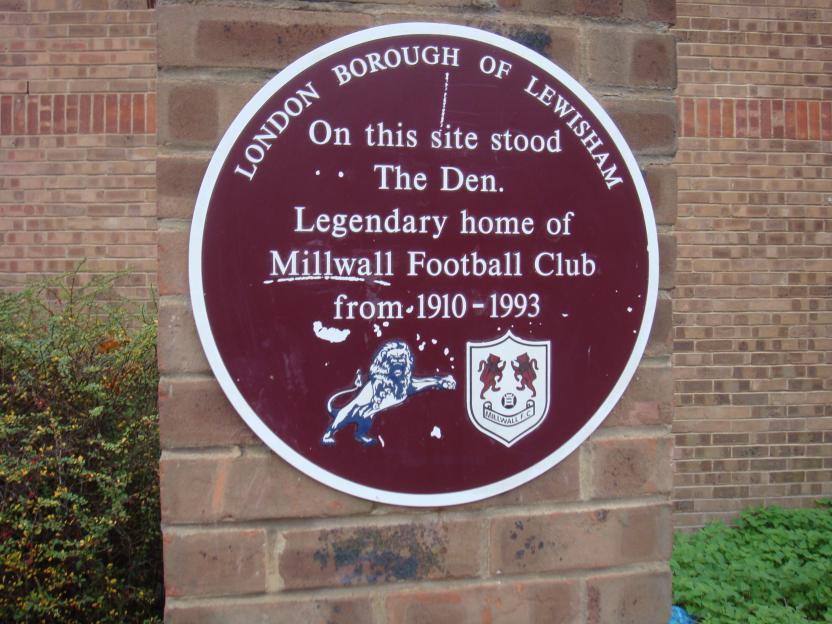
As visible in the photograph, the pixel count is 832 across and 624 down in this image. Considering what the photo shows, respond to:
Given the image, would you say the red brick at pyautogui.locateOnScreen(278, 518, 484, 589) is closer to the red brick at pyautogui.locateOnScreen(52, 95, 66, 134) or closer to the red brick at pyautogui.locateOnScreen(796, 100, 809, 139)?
the red brick at pyautogui.locateOnScreen(52, 95, 66, 134)

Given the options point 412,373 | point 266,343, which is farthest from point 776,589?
point 266,343

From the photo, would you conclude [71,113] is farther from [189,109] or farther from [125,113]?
[189,109]

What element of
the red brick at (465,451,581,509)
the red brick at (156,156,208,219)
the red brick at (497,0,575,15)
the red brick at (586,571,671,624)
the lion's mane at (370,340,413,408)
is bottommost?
the red brick at (586,571,671,624)

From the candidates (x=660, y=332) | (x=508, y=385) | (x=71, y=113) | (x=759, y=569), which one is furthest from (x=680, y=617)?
(x=71, y=113)

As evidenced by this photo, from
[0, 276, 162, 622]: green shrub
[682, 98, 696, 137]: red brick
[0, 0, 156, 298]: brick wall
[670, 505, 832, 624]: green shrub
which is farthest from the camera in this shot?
[682, 98, 696, 137]: red brick

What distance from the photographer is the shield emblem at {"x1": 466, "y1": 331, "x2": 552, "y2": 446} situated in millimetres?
1602

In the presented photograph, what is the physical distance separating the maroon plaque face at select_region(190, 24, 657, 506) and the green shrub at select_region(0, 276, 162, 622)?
47.2 inches

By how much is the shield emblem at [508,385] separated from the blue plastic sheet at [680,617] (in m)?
1.96

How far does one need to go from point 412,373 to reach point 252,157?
0.53 m

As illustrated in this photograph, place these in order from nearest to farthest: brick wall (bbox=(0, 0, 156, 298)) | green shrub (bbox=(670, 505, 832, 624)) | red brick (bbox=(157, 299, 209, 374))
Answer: red brick (bbox=(157, 299, 209, 374)) → green shrub (bbox=(670, 505, 832, 624)) → brick wall (bbox=(0, 0, 156, 298))

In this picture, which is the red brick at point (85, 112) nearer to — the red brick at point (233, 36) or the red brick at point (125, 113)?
the red brick at point (125, 113)

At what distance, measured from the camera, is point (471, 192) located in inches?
63.5

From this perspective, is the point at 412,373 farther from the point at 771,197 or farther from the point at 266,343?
the point at 771,197

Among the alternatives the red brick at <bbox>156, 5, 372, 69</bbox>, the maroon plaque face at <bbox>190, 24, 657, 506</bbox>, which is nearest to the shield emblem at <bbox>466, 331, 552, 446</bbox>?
the maroon plaque face at <bbox>190, 24, 657, 506</bbox>
